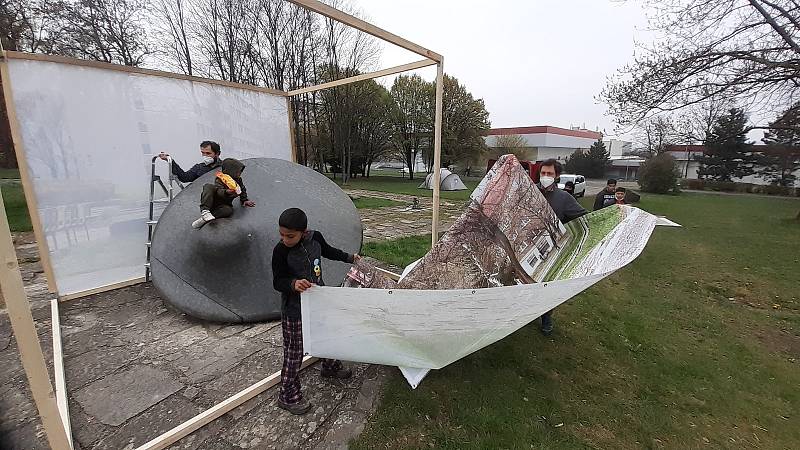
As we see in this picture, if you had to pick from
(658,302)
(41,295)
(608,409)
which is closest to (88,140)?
(41,295)

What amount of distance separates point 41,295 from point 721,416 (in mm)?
6388

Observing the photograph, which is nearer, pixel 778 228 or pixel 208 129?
pixel 208 129

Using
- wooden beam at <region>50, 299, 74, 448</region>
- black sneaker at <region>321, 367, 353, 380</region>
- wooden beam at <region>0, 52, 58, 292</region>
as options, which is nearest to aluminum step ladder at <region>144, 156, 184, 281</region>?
wooden beam at <region>0, 52, 58, 292</region>

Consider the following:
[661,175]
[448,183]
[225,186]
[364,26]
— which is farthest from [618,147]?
[225,186]

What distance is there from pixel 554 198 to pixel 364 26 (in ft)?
7.13

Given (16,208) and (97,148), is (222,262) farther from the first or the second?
(16,208)

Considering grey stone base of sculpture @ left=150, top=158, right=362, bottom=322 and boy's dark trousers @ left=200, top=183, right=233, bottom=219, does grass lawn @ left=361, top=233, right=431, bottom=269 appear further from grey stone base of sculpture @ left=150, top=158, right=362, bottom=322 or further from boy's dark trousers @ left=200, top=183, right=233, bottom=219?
boy's dark trousers @ left=200, top=183, right=233, bottom=219

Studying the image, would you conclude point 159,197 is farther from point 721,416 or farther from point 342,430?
point 721,416

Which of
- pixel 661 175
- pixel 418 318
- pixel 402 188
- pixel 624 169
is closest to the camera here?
pixel 418 318

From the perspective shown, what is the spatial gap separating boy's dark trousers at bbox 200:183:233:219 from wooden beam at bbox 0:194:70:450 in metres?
1.87

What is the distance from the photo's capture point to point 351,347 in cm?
205

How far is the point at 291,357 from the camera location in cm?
223

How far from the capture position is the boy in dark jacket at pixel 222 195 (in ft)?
10.7

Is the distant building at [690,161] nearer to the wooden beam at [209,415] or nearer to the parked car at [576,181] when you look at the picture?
the parked car at [576,181]
